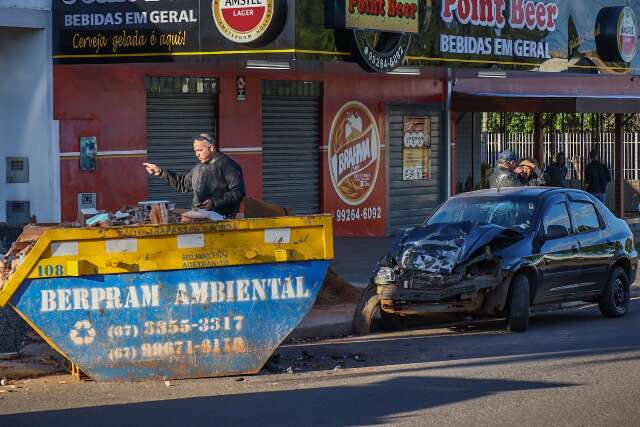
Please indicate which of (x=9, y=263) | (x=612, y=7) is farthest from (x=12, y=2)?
(x=612, y=7)

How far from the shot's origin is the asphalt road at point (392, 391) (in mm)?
8930

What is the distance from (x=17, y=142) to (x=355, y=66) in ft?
21.6

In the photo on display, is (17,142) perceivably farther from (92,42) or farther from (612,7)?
(612,7)

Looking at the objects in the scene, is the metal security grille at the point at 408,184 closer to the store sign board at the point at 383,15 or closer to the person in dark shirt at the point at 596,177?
the person in dark shirt at the point at 596,177

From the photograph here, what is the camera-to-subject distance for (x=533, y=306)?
13695 millimetres

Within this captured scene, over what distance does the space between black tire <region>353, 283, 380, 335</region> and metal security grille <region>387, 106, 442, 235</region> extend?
1214 cm

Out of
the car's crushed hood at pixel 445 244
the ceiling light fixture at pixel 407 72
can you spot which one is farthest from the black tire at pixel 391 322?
the ceiling light fixture at pixel 407 72

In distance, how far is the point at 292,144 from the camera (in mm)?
23234

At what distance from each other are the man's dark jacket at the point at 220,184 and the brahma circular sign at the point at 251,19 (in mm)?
4845

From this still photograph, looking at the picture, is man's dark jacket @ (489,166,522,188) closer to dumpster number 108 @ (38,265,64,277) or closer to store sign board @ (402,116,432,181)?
dumpster number 108 @ (38,265,64,277)

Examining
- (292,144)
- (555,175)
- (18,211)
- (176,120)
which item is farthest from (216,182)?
(555,175)

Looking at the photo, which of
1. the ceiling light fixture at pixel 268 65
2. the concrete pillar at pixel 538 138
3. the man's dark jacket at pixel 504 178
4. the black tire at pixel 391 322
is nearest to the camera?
the black tire at pixel 391 322

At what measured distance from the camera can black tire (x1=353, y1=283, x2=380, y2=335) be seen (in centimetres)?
1337

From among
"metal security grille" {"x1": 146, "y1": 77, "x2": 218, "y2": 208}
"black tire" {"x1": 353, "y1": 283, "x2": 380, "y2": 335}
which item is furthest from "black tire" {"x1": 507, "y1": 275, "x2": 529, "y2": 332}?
"metal security grille" {"x1": 146, "y1": 77, "x2": 218, "y2": 208}
